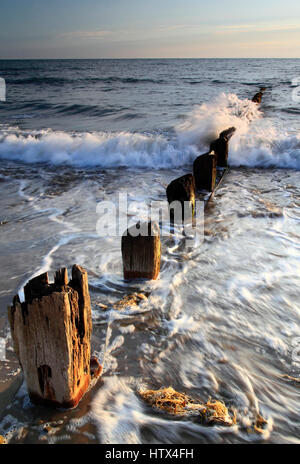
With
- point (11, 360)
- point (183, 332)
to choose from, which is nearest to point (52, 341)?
point (11, 360)

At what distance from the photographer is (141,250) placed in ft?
10.6

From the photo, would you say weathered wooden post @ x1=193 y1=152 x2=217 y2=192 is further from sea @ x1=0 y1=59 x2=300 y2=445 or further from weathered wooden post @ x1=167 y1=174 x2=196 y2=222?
weathered wooden post @ x1=167 y1=174 x2=196 y2=222

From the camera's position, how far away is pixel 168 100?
2034cm

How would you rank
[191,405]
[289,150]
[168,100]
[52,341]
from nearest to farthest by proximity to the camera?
[52,341]
[191,405]
[289,150]
[168,100]

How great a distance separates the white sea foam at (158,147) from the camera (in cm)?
930

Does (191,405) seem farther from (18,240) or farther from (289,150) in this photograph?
(289,150)

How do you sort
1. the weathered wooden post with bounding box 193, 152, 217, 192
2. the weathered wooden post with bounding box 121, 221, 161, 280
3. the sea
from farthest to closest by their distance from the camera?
1. the weathered wooden post with bounding box 193, 152, 217, 192
2. the weathered wooden post with bounding box 121, 221, 161, 280
3. the sea

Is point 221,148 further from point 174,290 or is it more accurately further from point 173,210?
point 174,290

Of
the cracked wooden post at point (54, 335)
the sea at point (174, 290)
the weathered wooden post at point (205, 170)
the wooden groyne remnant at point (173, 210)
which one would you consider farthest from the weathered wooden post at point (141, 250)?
the weathered wooden post at point (205, 170)

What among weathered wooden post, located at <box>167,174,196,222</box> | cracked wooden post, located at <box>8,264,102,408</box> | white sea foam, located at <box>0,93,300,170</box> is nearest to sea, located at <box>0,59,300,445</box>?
white sea foam, located at <box>0,93,300,170</box>

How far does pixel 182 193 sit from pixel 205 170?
5.61ft

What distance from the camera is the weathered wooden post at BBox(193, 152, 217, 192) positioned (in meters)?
6.23

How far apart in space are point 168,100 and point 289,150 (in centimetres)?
1262

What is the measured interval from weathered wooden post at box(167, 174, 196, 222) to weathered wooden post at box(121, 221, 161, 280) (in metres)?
1.64
